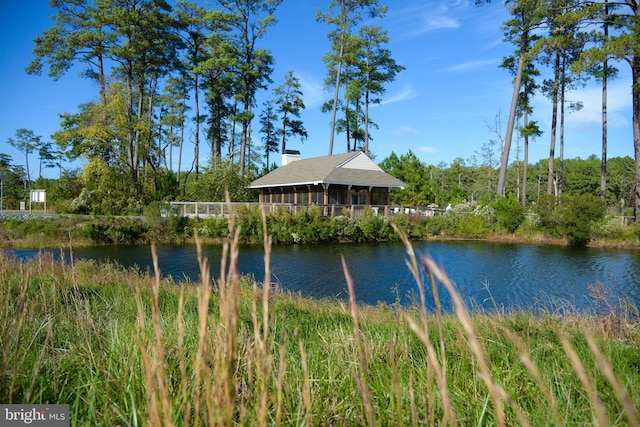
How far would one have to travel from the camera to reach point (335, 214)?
86.7 ft

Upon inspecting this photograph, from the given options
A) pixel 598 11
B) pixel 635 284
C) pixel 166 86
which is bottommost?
pixel 635 284

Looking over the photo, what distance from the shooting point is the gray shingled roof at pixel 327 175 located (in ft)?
95.2

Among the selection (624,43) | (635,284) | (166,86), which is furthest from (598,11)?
(166,86)

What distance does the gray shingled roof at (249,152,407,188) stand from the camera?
29031mm


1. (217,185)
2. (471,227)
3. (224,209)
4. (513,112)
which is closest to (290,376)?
(224,209)

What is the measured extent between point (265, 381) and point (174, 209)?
2491 cm

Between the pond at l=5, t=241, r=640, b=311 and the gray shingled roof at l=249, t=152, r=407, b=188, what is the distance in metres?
A: 7.52

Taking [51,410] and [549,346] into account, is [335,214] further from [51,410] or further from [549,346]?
[51,410]

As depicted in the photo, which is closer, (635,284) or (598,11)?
(635,284)

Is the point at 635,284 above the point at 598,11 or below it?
below

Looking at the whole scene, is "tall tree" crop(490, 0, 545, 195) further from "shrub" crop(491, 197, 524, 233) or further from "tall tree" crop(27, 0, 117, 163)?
"tall tree" crop(27, 0, 117, 163)

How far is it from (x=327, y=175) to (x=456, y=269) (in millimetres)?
14919

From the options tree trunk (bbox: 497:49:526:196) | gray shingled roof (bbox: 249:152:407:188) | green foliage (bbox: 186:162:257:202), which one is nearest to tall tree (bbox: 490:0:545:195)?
tree trunk (bbox: 497:49:526:196)

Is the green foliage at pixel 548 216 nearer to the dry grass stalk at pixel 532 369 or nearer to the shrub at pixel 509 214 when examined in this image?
the shrub at pixel 509 214
